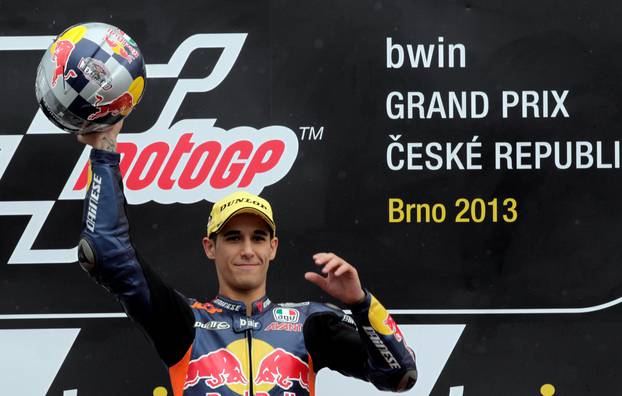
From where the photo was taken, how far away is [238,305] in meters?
3.08

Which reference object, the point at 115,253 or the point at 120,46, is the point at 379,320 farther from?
the point at 120,46

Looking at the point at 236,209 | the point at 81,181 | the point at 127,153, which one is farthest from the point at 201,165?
the point at 236,209

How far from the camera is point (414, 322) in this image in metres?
3.84

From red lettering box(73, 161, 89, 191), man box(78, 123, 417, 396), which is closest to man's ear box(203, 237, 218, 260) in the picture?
man box(78, 123, 417, 396)

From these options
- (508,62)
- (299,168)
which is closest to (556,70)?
(508,62)

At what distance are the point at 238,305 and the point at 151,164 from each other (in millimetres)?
1006

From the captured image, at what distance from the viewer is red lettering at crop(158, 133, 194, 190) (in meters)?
3.86

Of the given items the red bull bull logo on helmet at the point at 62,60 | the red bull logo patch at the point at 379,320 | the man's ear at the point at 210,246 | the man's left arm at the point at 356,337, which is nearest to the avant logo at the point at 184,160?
the man's ear at the point at 210,246

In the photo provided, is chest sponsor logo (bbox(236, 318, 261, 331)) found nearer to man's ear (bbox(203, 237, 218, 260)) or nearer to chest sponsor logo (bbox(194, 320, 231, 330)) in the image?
chest sponsor logo (bbox(194, 320, 231, 330))

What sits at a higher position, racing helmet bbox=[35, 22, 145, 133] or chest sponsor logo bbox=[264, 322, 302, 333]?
racing helmet bbox=[35, 22, 145, 133]

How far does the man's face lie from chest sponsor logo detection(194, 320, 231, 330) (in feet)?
0.34

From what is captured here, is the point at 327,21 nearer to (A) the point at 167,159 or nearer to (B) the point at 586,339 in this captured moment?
(A) the point at 167,159

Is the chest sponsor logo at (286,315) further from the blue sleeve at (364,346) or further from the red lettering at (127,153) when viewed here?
the red lettering at (127,153)

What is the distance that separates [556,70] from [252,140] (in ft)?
4.09
